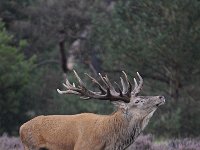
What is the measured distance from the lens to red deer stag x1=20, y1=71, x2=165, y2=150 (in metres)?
9.71

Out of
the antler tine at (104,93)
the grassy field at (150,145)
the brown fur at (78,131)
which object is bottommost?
the grassy field at (150,145)

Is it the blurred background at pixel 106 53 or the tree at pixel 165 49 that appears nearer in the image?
the tree at pixel 165 49

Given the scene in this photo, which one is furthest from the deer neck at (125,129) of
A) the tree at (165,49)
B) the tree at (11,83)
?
the tree at (11,83)

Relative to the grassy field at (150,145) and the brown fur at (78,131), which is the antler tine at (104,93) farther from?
the grassy field at (150,145)

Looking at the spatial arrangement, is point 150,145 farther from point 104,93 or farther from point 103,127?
point 103,127

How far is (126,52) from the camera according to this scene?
2475 centimetres

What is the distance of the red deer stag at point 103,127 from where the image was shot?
9.71 m

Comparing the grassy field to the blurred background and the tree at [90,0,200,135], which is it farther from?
the tree at [90,0,200,135]

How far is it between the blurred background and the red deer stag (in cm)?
1247

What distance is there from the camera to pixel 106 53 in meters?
27.0

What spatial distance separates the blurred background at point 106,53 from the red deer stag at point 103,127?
12475 mm

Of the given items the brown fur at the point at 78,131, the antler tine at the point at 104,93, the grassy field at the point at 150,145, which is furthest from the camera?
the grassy field at the point at 150,145

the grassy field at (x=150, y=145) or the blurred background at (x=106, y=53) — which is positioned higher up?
the blurred background at (x=106, y=53)

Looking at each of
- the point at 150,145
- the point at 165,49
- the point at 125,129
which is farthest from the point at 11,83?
the point at 125,129
